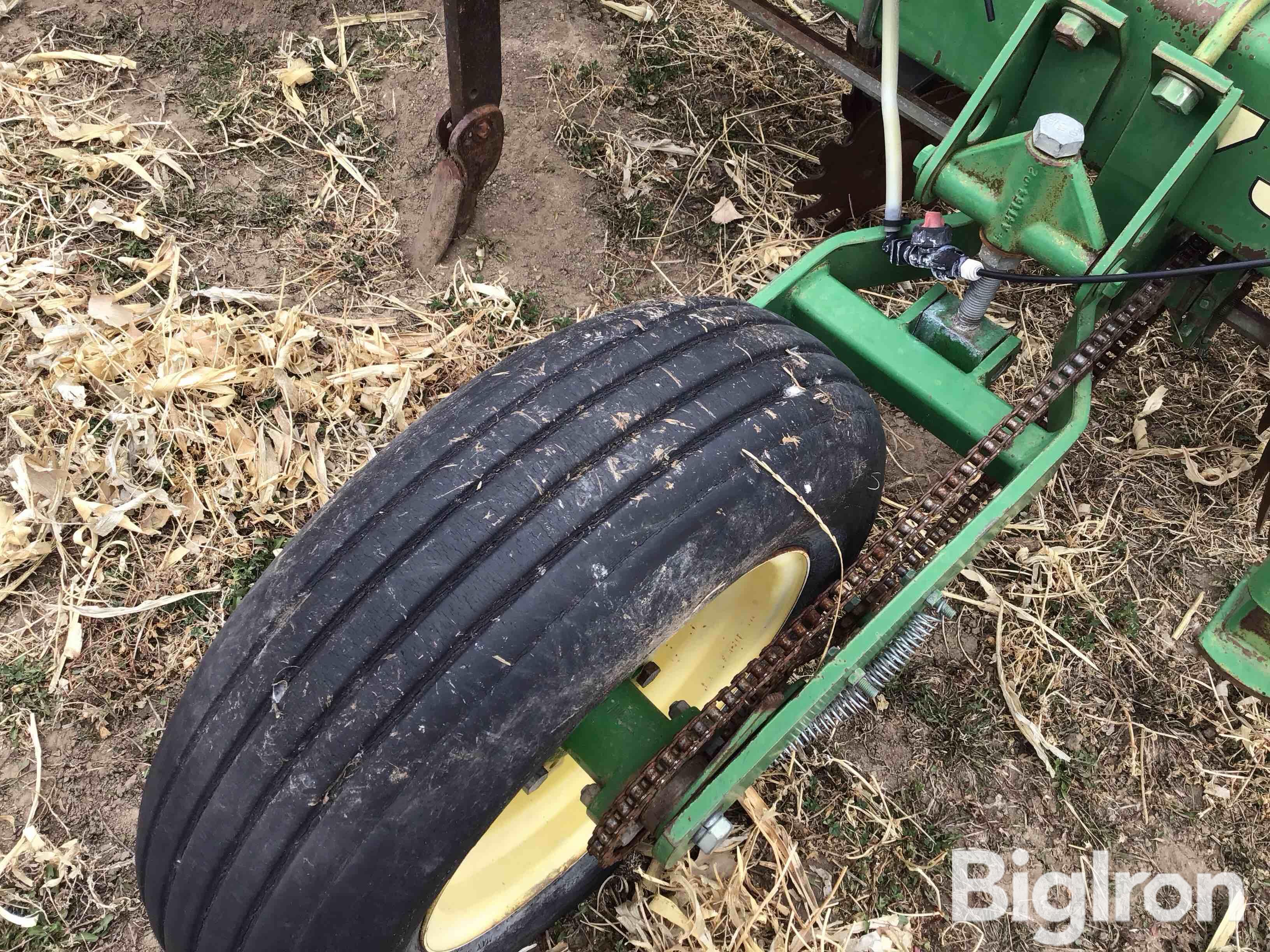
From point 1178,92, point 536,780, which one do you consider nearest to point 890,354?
point 1178,92

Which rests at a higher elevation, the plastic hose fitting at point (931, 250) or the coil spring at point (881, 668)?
the plastic hose fitting at point (931, 250)

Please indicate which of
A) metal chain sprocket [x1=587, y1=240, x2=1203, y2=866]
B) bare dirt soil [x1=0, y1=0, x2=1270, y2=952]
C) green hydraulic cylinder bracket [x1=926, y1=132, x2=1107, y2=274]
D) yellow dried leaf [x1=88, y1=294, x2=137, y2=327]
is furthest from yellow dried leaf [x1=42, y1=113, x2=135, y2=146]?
metal chain sprocket [x1=587, y1=240, x2=1203, y2=866]

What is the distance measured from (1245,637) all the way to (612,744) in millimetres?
1724

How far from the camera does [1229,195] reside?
2.11m

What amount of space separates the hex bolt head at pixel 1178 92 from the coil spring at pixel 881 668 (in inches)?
48.9

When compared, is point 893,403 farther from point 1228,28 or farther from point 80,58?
point 80,58

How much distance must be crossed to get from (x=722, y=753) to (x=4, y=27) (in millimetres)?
4394

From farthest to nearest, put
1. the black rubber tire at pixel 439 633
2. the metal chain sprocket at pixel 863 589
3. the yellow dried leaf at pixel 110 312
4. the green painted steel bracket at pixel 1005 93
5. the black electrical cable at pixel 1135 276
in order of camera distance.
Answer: the yellow dried leaf at pixel 110 312 < the green painted steel bracket at pixel 1005 93 < the black electrical cable at pixel 1135 276 < the metal chain sprocket at pixel 863 589 < the black rubber tire at pixel 439 633

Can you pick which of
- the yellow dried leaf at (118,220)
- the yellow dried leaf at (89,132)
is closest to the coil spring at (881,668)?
the yellow dried leaf at (118,220)

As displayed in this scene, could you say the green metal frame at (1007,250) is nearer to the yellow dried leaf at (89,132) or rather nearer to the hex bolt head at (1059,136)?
the hex bolt head at (1059,136)

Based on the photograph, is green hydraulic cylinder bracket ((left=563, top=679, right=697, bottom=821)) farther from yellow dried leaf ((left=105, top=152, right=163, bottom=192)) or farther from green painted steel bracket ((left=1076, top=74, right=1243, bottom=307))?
yellow dried leaf ((left=105, top=152, right=163, bottom=192))

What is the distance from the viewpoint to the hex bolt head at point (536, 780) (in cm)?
166

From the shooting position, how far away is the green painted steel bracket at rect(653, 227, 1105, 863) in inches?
71.6

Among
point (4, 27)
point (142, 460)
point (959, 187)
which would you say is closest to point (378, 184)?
point (142, 460)
